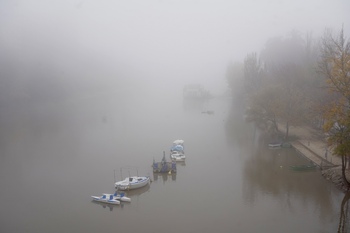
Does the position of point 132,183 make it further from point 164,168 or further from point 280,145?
point 280,145

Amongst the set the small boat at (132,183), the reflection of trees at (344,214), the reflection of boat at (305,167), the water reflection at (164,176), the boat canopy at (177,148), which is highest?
the boat canopy at (177,148)

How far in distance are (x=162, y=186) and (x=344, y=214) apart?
24.8 feet

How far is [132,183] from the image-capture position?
14.5 meters

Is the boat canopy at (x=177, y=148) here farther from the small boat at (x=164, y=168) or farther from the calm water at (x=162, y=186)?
the small boat at (x=164, y=168)

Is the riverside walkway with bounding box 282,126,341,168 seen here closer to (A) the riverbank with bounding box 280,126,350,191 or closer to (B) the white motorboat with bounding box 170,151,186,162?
(A) the riverbank with bounding box 280,126,350,191

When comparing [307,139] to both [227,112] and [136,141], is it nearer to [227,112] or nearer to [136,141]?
[136,141]

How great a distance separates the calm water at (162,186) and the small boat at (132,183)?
34 centimetres

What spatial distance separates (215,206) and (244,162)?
19.3 ft

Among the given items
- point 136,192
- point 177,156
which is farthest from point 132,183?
point 177,156

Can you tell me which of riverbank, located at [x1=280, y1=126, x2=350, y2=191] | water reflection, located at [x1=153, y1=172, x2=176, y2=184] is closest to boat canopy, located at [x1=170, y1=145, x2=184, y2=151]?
water reflection, located at [x1=153, y1=172, x2=176, y2=184]

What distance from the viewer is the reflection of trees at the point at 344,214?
10.6 meters

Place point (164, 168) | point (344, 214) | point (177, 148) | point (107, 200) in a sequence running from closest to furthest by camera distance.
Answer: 1. point (344, 214)
2. point (107, 200)
3. point (164, 168)
4. point (177, 148)

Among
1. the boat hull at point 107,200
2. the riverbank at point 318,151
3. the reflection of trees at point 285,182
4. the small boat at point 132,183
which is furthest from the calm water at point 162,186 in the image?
the riverbank at point 318,151

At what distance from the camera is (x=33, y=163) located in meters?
18.6
